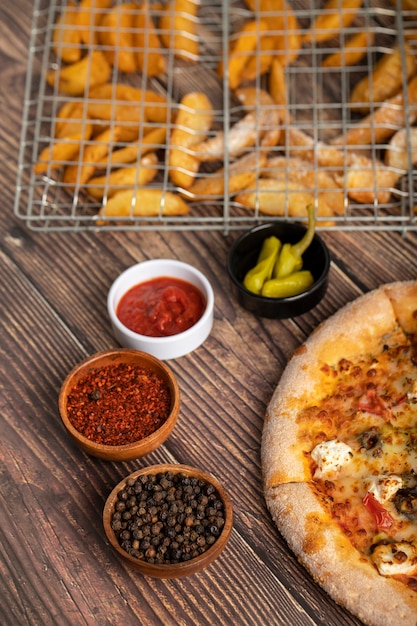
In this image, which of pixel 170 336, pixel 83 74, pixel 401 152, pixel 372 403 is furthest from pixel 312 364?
pixel 83 74

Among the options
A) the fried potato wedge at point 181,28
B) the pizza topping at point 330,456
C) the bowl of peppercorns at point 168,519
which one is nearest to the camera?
the bowl of peppercorns at point 168,519

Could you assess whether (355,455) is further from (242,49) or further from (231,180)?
(242,49)

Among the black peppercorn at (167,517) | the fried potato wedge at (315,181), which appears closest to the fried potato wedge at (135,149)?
the fried potato wedge at (315,181)

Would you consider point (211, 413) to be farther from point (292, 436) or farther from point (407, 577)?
point (407, 577)

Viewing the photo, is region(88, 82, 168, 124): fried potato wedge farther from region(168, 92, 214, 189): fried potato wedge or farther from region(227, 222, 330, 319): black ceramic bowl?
region(227, 222, 330, 319): black ceramic bowl

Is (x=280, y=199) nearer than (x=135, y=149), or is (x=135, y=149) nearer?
(x=280, y=199)

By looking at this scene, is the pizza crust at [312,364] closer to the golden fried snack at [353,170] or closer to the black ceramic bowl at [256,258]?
the black ceramic bowl at [256,258]

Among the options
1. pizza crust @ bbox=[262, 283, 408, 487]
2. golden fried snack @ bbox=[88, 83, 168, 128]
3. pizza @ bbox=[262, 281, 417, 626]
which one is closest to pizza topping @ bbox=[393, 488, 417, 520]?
pizza @ bbox=[262, 281, 417, 626]
